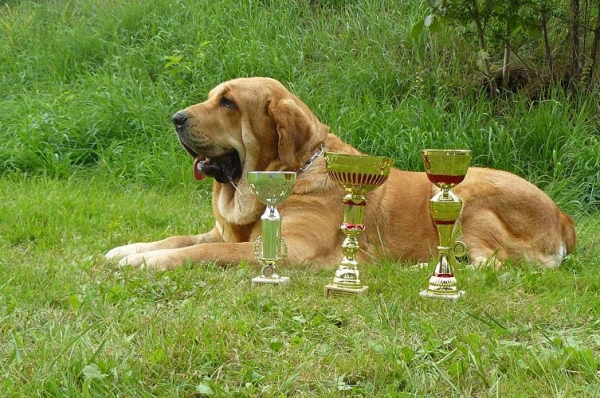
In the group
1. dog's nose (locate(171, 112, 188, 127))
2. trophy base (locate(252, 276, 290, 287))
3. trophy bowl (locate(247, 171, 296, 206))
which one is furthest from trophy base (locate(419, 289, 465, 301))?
dog's nose (locate(171, 112, 188, 127))

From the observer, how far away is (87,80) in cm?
769

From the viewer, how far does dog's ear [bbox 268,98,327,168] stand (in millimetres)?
3945

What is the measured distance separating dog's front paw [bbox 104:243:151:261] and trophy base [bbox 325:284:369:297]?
1110 millimetres

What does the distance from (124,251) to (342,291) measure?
1245 millimetres

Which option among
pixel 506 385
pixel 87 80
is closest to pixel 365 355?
pixel 506 385

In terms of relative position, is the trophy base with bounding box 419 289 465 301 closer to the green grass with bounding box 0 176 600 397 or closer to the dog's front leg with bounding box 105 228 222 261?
the green grass with bounding box 0 176 600 397

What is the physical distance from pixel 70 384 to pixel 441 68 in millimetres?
5562

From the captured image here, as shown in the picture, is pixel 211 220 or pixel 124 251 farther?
pixel 211 220

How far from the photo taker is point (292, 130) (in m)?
3.96

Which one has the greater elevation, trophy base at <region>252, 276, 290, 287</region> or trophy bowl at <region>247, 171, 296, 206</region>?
trophy bowl at <region>247, 171, 296, 206</region>

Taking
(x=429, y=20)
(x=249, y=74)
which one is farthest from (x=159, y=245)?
(x=249, y=74)

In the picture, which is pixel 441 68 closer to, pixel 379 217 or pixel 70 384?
pixel 379 217

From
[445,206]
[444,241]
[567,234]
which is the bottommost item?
[567,234]

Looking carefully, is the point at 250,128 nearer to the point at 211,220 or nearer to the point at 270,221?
the point at 270,221
